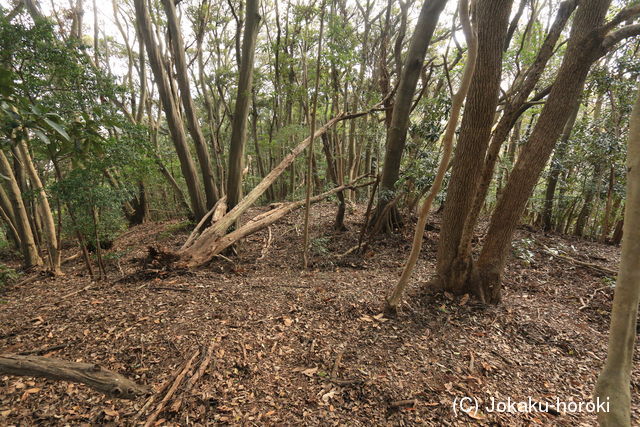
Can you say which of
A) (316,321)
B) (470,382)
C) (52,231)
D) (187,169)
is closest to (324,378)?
(316,321)

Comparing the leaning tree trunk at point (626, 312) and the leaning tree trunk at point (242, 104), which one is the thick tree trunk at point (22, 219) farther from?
the leaning tree trunk at point (626, 312)

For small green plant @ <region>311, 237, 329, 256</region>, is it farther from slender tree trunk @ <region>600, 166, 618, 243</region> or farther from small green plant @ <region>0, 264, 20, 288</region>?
slender tree trunk @ <region>600, 166, 618, 243</region>

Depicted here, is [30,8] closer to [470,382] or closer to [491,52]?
[491,52]

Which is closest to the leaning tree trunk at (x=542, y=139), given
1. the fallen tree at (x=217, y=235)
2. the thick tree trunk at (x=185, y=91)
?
the fallen tree at (x=217, y=235)

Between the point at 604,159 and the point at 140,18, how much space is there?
982 cm

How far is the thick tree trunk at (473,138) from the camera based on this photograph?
254 cm

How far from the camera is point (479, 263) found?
3.23 m

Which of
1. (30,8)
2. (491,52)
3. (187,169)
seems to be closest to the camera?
(491,52)

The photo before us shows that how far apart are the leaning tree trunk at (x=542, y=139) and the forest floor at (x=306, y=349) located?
1.73ft

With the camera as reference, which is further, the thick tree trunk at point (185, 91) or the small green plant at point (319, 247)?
the small green plant at point (319, 247)

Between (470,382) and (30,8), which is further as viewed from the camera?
(30,8)

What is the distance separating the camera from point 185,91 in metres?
5.04

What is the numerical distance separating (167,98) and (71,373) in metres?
4.77

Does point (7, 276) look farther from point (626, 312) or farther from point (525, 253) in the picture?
point (525, 253)
